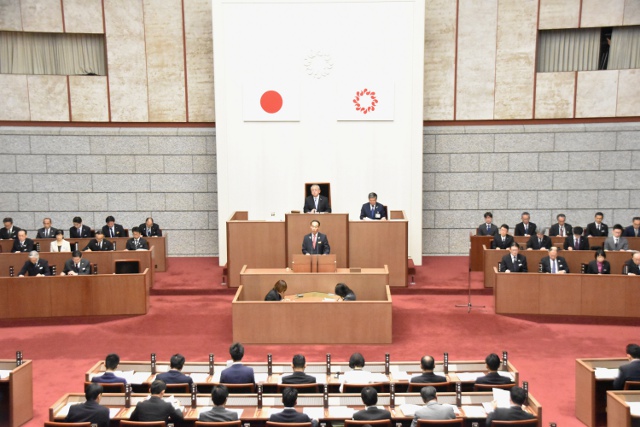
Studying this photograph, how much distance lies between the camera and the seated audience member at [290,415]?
5754 mm

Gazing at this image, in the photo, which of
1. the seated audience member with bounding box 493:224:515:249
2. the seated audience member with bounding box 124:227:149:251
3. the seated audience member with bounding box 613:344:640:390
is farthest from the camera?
the seated audience member with bounding box 124:227:149:251

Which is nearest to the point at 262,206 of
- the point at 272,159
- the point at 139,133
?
the point at 272,159

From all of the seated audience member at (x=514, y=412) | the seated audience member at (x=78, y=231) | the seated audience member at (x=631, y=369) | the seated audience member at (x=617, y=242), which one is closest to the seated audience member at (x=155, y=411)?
the seated audience member at (x=514, y=412)

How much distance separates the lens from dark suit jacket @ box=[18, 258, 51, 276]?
416 inches

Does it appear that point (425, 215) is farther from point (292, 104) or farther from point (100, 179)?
point (100, 179)

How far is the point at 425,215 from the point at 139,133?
5.85 meters

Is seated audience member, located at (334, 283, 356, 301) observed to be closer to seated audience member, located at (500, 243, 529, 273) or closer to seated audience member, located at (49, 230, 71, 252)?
seated audience member, located at (500, 243, 529, 273)

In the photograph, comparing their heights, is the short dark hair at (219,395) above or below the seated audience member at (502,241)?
below

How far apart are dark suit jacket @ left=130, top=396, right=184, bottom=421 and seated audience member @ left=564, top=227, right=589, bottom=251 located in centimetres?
770

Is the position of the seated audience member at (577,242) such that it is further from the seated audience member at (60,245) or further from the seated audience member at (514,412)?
the seated audience member at (60,245)

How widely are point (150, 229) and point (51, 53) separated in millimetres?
4141

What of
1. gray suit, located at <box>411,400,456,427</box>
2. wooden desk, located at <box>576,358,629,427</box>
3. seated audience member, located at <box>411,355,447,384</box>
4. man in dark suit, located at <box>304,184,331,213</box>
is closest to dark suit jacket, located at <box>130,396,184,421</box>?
gray suit, located at <box>411,400,456,427</box>

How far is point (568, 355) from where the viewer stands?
905 centimetres

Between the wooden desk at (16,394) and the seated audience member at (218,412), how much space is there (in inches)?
92.9
